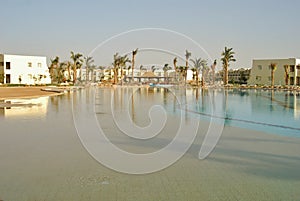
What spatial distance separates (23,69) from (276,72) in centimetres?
4231

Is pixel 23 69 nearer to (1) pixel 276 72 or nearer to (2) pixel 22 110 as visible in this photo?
(2) pixel 22 110

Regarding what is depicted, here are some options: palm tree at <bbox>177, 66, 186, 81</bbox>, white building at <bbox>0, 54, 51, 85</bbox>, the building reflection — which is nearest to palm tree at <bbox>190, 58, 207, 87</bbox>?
palm tree at <bbox>177, 66, 186, 81</bbox>

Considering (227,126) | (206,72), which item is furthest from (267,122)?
(206,72)

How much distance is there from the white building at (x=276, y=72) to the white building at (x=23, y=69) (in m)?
36.9

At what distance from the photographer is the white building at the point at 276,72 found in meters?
54.8

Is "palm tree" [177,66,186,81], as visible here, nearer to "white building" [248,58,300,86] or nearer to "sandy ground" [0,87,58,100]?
"white building" [248,58,300,86]

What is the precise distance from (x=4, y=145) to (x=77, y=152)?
5.79 ft

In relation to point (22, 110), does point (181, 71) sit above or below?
above

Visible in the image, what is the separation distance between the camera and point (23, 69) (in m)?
50.9

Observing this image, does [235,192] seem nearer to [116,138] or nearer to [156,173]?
[156,173]

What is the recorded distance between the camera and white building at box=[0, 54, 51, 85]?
49.2 m

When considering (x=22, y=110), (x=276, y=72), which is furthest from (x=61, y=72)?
(x=22, y=110)

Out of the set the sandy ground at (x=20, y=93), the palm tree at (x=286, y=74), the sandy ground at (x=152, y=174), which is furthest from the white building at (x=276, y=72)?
the sandy ground at (x=152, y=174)

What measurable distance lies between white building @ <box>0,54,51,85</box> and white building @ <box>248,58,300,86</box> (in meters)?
36.9
